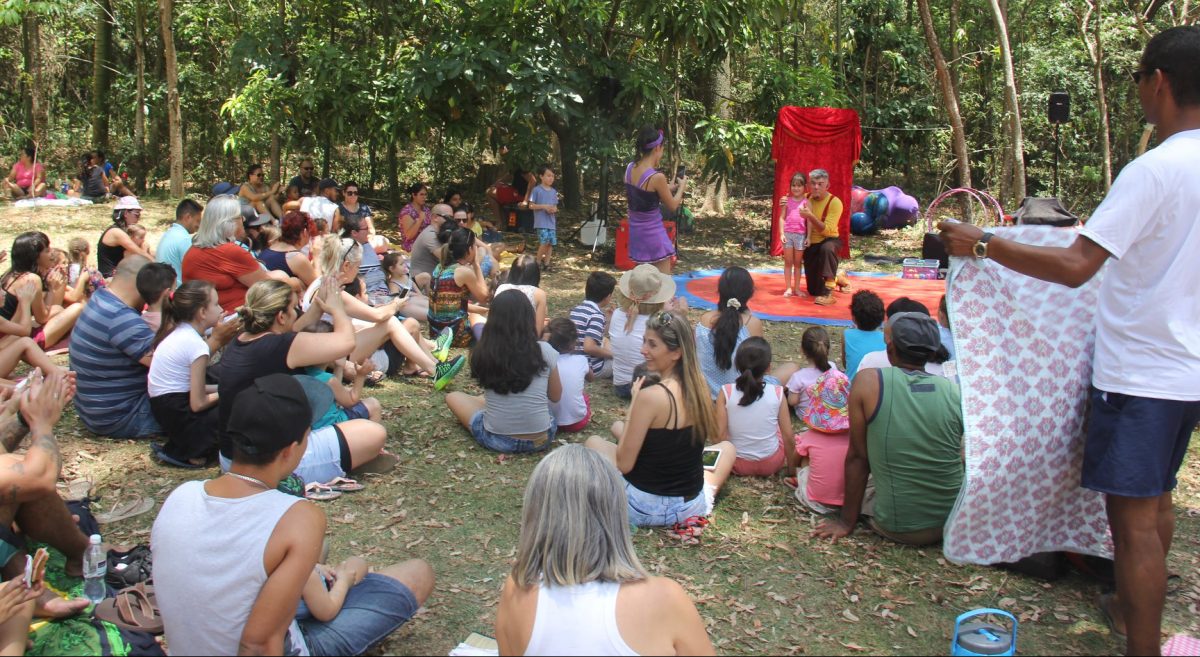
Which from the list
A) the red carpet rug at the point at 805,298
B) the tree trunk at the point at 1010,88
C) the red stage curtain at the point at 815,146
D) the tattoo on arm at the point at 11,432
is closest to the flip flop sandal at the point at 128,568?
the tattoo on arm at the point at 11,432

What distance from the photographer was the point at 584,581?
2287 millimetres

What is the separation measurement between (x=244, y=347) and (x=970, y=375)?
3248 millimetres

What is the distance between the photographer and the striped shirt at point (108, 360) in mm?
4953

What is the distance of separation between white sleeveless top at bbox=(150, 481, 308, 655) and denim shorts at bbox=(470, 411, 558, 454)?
2608mm

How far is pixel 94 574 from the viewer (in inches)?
128

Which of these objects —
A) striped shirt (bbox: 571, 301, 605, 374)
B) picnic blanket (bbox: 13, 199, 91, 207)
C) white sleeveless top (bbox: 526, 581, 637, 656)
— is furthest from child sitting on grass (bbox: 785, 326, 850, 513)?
picnic blanket (bbox: 13, 199, 91, 207)

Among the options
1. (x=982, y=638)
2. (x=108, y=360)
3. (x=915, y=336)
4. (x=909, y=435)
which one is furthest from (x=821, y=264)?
(x=108, y=360)

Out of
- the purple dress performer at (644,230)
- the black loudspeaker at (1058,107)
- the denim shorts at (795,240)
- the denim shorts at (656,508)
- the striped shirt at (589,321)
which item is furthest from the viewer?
the black loudspeaker at (1058,107)

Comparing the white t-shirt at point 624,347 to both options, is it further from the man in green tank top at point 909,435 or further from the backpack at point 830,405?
the man in green tank top at point 909,435

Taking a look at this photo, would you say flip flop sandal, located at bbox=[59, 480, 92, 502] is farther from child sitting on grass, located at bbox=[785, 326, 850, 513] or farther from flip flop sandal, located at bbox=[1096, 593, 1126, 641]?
flip flop sandal, located at bbox=[1096, 593, 1126, 641]

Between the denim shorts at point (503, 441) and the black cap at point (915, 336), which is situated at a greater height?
the black cap at point (915, 336)

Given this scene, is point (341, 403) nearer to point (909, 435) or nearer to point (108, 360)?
point (108, 360)

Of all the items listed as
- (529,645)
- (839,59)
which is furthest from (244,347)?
(839,59)

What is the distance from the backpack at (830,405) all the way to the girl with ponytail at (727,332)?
602 millimetres
